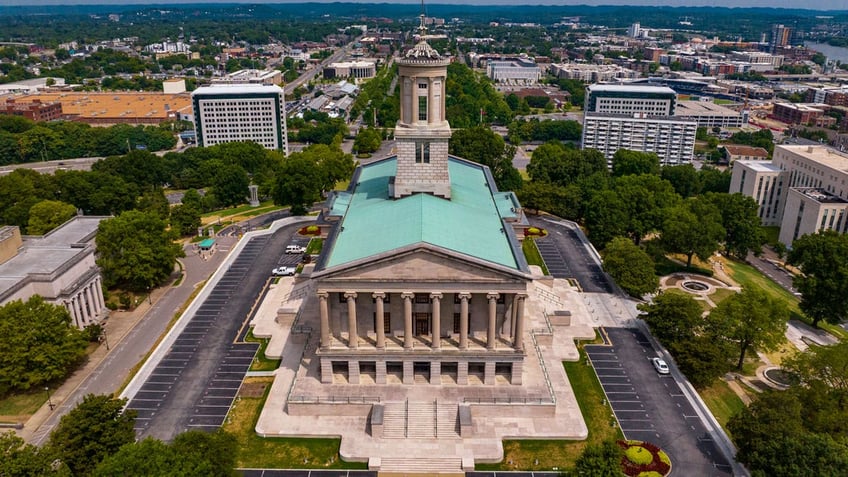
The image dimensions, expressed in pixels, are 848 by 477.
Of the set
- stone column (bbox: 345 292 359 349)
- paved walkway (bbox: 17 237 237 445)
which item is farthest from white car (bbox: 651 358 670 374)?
paved walkway (bbox: 17 237 237 445)

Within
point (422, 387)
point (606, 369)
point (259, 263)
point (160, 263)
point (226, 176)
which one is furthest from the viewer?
point (226, 176)

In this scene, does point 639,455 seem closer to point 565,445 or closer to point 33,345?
point 565,445

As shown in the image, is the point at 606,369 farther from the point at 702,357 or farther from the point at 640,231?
the point at 640,231

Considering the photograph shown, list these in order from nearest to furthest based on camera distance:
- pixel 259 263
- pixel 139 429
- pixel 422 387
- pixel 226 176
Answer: pixel 139 429, pixel 422 387, pixel 259 263, pixel 226 176

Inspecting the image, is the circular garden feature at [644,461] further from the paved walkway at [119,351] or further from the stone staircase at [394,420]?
the paved walkway at [119,351]

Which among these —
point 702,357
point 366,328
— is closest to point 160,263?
point 366,328

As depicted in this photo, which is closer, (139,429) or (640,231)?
(139,429)

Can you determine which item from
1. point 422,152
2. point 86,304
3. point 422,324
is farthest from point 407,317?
point 86,304
